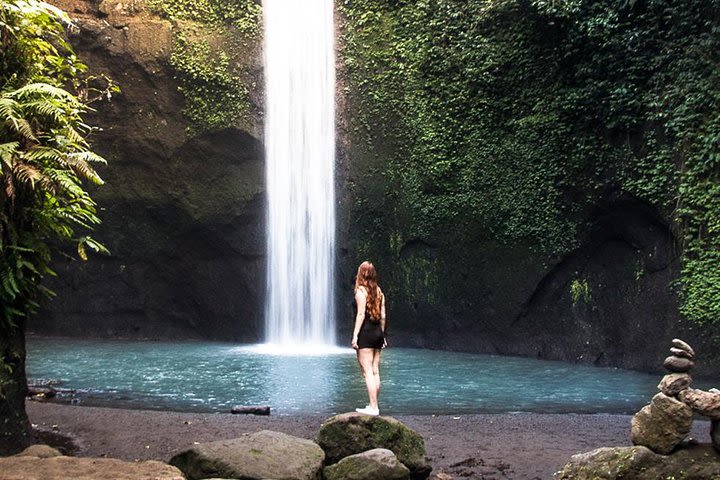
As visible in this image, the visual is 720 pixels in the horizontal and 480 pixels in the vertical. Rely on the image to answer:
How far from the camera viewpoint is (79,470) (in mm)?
4637

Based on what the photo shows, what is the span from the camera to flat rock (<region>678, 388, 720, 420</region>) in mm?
5680

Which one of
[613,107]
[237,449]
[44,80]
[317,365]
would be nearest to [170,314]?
[317,365]

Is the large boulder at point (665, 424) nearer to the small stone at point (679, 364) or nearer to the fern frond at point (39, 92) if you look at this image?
the small stone at point (679, 364)

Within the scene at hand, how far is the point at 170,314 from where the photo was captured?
2155 centimetres

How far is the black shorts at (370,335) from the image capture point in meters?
8.62

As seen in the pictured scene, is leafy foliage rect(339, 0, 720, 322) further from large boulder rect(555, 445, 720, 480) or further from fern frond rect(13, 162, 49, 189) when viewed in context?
fern frond rect(13, 162, 49, 189)

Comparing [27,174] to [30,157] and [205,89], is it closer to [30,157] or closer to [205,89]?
[30,157]

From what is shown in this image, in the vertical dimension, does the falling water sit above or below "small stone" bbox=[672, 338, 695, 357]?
above

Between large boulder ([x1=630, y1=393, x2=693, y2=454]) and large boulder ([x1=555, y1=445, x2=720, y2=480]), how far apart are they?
0.08 metres

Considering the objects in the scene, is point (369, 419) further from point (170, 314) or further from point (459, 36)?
point (170, 314)

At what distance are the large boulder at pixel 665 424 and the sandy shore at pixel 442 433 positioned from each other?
105 cm

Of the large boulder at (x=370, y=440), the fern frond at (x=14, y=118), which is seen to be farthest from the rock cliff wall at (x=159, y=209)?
Result: the large boulder at (x=370, y=440)

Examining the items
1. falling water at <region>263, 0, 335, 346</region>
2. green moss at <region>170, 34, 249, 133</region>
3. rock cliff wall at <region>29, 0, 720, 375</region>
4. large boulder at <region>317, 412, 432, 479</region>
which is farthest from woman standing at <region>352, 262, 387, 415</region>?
green moss at <region>170, 34, 249, 133</region>

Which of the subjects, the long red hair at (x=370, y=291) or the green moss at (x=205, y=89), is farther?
the green moss at (x=205, y=89)
